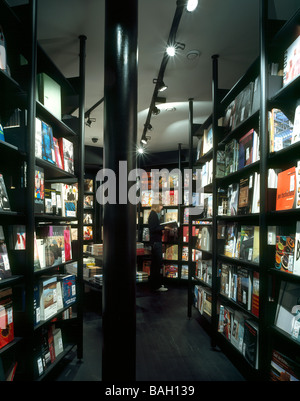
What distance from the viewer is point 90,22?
88.7 inches

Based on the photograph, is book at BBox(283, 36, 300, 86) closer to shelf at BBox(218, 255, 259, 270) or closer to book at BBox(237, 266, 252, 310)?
shelf at BBox(218, 255, 259, 270)

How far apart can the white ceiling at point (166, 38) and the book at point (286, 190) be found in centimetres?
159

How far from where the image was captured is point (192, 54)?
2658 mm

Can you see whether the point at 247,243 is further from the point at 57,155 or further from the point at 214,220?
the point at 57,155

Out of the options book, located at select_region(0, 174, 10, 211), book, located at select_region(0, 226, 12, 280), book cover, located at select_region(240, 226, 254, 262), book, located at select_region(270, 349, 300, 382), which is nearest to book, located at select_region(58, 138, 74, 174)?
book, located at select_region(0, 174, 10, 211)

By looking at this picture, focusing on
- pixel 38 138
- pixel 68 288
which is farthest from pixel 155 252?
pixel 38 138

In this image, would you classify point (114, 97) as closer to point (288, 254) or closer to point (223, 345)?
point (288, 254)

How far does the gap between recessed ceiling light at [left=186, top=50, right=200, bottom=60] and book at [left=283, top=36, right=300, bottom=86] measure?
4.06 feet

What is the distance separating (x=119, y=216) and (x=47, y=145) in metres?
1.05

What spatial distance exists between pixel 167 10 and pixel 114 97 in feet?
4.60

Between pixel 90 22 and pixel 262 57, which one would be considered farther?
pixel 90 22

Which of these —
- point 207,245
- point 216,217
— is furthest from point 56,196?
point 207,245

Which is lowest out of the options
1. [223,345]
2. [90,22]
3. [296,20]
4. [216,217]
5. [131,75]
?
[223,345]

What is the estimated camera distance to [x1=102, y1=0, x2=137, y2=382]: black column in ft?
4.36
